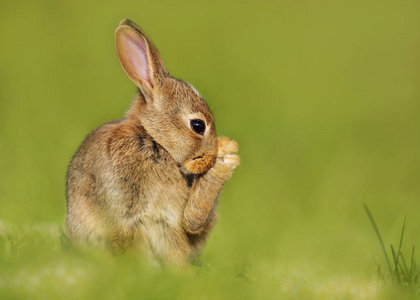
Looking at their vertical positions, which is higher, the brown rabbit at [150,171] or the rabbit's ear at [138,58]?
the rabbit's ear at [138,58]

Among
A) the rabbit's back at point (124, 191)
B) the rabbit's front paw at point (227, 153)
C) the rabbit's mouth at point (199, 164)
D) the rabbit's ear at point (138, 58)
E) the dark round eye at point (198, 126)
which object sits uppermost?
the rabbit's ear at point (138, 58)

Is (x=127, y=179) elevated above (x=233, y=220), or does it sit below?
above

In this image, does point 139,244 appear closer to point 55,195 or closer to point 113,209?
point 113,209

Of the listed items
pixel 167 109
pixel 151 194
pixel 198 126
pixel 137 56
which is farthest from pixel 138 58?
pixel 151 194

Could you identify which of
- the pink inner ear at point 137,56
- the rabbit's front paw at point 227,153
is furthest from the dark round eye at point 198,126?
the pink inner ear at point 137,56

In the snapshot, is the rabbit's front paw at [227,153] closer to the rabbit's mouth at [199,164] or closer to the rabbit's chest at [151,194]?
the rabbit's mouth at [199,164]

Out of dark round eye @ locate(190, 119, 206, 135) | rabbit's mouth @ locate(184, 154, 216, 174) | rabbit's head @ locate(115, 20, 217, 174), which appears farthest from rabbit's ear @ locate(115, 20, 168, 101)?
rabbit's mouth @ locate(184, 154, 216, 174)

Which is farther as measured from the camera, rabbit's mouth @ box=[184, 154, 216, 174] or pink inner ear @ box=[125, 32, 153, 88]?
pink inner ear @ box=[125, 32, 153, 88]

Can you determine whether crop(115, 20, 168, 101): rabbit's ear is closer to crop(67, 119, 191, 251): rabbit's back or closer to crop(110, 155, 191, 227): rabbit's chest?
crop(67, 119, 191, 251): rabbit's back

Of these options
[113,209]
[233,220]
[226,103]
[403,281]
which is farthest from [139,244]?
[226,103]
